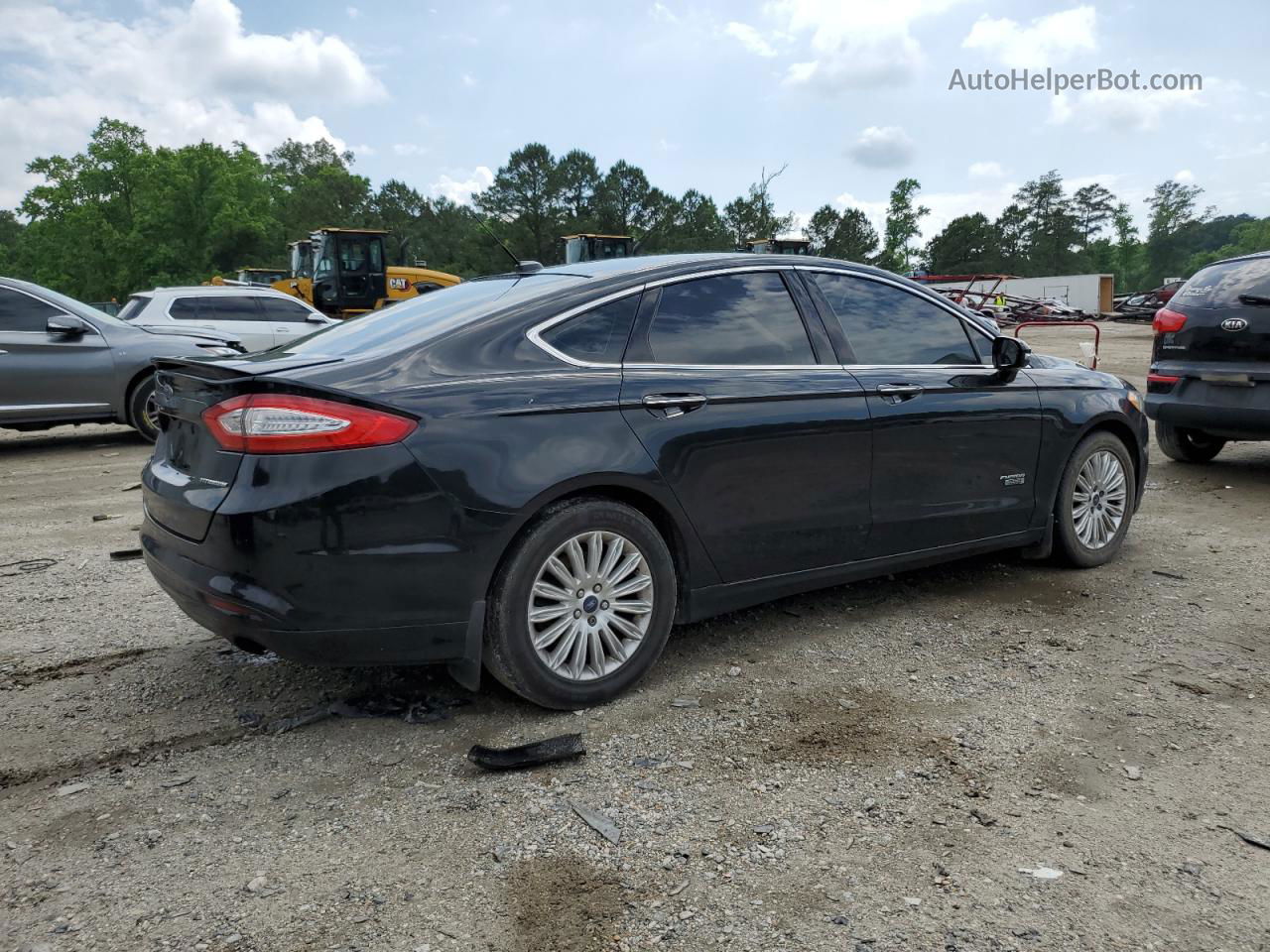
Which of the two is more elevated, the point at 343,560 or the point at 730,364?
the point at 730,364

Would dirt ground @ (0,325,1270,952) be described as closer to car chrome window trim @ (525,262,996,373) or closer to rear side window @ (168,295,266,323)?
car chrome window trim @ (525,262,996,373)

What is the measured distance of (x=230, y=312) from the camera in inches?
485

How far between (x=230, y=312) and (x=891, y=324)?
1021cm

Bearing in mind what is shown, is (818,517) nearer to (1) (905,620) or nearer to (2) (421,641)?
(1) (905,620)

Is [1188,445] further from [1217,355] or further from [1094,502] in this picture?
[1094,502]

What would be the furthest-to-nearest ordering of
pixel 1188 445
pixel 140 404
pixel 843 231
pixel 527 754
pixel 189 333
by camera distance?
pixel 843 231, pixel 189 333, pixel 140 404, pixel 1188 445, pixel 527 754

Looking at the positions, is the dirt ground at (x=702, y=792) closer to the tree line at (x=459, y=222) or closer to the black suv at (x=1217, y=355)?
the black suv at (x=1217, y=355)

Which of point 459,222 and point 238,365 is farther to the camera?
point 459,222

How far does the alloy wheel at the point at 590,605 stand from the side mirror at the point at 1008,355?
2.27 m

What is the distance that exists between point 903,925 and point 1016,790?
807 mm

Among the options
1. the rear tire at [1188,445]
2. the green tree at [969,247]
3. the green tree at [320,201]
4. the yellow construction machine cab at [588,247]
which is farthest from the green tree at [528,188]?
the rear tire at [1188,445]

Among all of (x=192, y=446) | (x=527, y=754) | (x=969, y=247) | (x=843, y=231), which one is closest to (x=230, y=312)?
(x=192, y=446)

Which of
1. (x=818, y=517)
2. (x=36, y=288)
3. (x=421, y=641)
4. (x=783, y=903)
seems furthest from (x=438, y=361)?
(x=36, y=288)

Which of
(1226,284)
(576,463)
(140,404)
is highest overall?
(1226,284)
